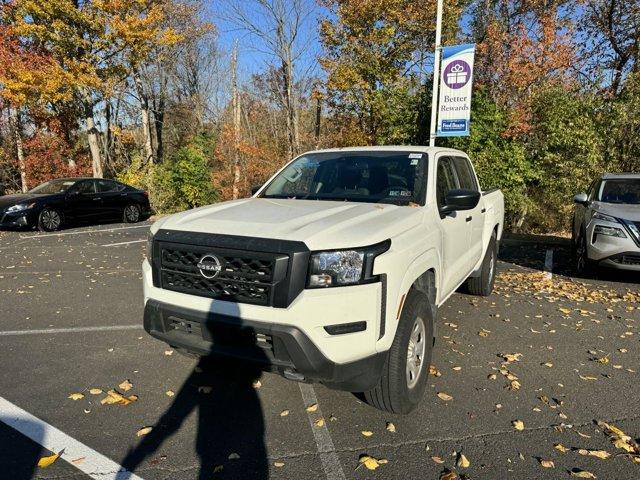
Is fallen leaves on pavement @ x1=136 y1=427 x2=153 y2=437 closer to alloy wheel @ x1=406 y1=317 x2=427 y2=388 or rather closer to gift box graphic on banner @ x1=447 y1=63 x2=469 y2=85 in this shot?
alloy wheel @ x1=406 y1=317 x2=427 y2=388

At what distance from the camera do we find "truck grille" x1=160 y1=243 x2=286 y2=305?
9.10ft

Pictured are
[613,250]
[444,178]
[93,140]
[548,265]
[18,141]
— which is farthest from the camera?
[18,141]

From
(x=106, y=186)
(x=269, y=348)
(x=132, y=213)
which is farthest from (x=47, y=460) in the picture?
(x=132, y=213)

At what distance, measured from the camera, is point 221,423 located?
3166mm

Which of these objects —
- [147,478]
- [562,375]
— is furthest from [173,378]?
[562,375]

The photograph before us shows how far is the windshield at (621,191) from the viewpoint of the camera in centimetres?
750

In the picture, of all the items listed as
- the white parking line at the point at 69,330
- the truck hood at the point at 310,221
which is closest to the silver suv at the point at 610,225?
the truck hood at the point at 310,221

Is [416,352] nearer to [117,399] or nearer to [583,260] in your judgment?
[117,399]

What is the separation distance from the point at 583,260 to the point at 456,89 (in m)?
4.83

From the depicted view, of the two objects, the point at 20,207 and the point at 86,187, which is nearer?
the point at 20,207

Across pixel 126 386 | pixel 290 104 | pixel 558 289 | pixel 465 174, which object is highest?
pixel 290 104

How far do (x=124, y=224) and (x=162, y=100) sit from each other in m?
15.8

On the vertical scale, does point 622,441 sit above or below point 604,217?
below

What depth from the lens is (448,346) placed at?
461 centimetres
